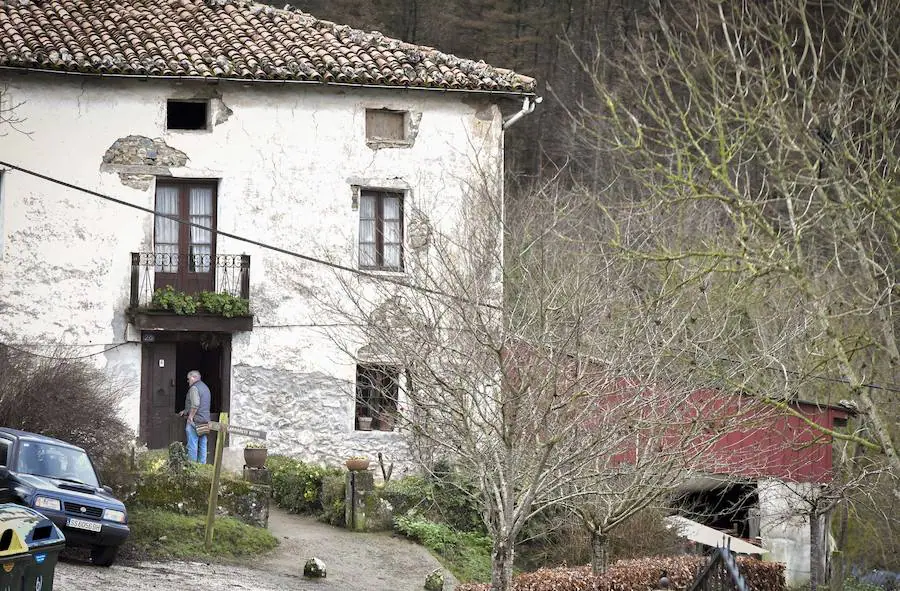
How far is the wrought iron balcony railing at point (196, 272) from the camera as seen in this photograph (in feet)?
74.4

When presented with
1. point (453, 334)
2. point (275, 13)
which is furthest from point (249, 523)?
point (275, 13)

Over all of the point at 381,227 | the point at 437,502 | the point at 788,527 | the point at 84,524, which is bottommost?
the point at 788,527

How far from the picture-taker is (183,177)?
2298cm

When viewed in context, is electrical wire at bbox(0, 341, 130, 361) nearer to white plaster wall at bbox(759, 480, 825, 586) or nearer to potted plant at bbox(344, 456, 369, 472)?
potted plant at bbox(344, 456, 369, 472)

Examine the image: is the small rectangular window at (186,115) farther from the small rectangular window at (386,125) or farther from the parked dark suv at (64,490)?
the parked dark suv at (64,490)

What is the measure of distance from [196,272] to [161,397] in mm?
2347

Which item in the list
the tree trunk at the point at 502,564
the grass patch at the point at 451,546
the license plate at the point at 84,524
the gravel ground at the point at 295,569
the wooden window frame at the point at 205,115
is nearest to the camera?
the tree trunk at the point at 502,564

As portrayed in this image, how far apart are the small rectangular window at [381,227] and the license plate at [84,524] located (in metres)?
9.94

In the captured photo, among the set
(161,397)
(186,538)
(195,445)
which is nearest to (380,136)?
(161,397)

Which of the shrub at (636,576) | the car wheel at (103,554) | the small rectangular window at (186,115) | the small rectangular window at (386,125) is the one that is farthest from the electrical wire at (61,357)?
the shrub at (636,576)

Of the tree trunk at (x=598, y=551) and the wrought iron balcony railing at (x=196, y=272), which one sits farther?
the wrought iron balcony railing at (x=196, y=272)

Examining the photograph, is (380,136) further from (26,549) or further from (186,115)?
(26,549)

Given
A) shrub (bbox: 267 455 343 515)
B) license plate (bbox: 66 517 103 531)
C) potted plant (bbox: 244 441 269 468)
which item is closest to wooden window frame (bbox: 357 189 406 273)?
shrub (bbox: 267 455 343 515)

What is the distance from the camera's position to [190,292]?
22.8m
